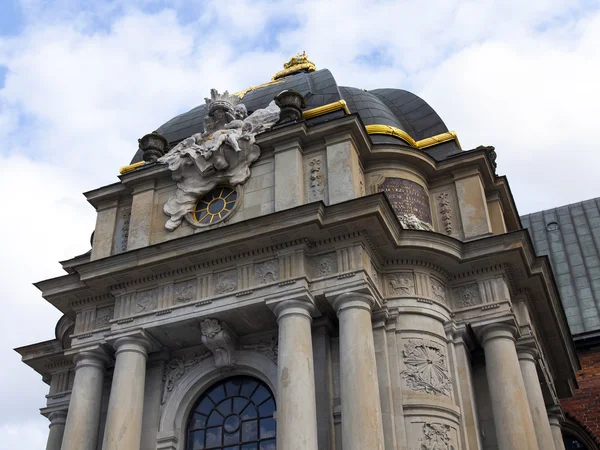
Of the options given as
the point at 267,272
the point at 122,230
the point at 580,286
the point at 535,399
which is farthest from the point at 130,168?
the point at 580,286

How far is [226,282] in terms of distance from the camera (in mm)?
18812

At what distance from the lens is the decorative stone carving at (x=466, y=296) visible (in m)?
19.5

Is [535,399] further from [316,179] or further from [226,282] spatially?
[226,282]

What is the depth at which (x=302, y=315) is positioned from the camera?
57.3ft

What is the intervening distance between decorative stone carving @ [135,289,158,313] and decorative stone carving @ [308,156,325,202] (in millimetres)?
4594

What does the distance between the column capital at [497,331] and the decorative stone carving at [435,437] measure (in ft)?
9.19

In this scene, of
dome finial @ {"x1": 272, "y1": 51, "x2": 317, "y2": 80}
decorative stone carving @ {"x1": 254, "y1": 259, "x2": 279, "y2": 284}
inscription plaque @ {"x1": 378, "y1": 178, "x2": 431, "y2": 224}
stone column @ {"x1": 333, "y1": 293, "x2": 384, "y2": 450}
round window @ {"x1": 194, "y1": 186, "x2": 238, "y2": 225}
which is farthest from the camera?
Answer: dome finial @ {"x1": 272, "y1": 51, "x2": 317, "y2": 80}

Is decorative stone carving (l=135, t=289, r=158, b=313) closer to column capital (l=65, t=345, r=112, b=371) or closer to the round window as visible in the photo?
column capital (l=65, t=345, r=112, b=371)

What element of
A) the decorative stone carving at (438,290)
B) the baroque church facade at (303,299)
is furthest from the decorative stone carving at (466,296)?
the decorative stone carving at (438,290)

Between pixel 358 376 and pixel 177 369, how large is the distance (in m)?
5.48

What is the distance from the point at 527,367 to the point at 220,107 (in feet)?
35.4

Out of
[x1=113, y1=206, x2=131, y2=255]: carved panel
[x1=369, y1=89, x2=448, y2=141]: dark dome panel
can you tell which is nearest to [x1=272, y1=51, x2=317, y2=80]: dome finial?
[x1=369, y1=89, x2=448, y2=141]: dark dome panel

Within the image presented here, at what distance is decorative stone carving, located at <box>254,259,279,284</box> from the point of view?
60.0 ft

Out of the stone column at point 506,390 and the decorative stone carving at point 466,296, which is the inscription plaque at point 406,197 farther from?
the stone column at point 506,390
